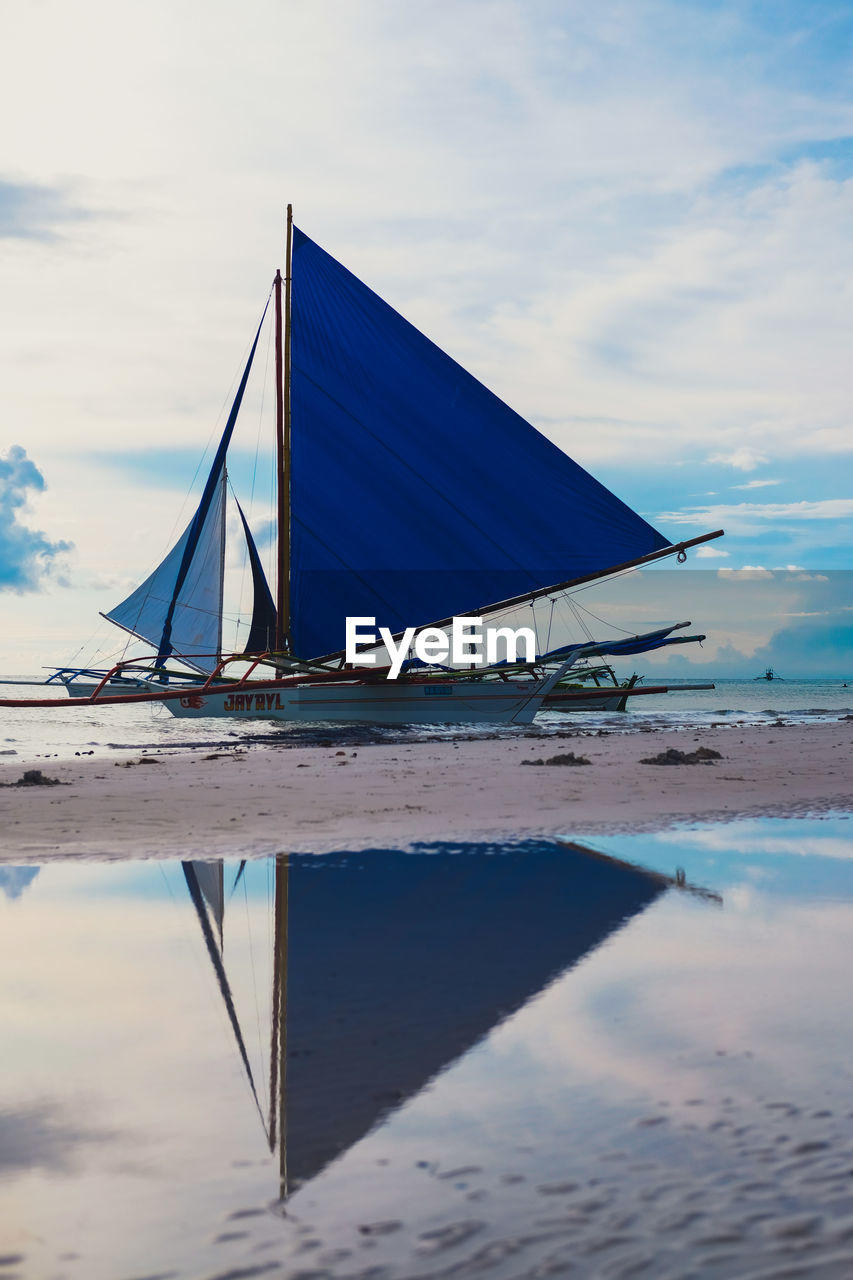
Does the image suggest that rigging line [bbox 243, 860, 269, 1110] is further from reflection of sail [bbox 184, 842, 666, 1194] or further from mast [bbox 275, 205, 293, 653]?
mast [bbox 275, 205, 293, 653]

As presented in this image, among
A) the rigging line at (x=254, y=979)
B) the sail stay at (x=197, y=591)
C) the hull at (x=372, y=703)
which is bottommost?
the rigging line at (x=254, y=979)

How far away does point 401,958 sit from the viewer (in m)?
5.74

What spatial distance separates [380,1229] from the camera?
284 cm

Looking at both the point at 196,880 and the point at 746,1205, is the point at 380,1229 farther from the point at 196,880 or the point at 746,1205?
the point at 196,880

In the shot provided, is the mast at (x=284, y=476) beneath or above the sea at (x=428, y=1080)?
above

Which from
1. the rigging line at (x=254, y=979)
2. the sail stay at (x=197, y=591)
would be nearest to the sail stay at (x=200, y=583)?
the sail stay at (x=197, y=591)

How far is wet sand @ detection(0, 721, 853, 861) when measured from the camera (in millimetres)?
10195

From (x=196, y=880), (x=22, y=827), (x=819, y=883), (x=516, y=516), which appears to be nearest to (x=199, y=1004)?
(x=196, y=880)

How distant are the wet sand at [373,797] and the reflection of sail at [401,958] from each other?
1536 mm

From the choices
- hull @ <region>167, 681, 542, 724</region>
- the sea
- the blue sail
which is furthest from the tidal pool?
hull @ <region>167, 681, 542, 724</region>

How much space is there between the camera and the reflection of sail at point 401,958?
3.86m

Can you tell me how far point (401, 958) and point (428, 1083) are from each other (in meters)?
1.81

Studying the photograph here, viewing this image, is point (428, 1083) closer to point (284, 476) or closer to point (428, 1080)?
point (428, 1080)

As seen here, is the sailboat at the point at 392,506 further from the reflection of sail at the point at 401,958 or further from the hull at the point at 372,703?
the reflection of sail at the point at 401,958
